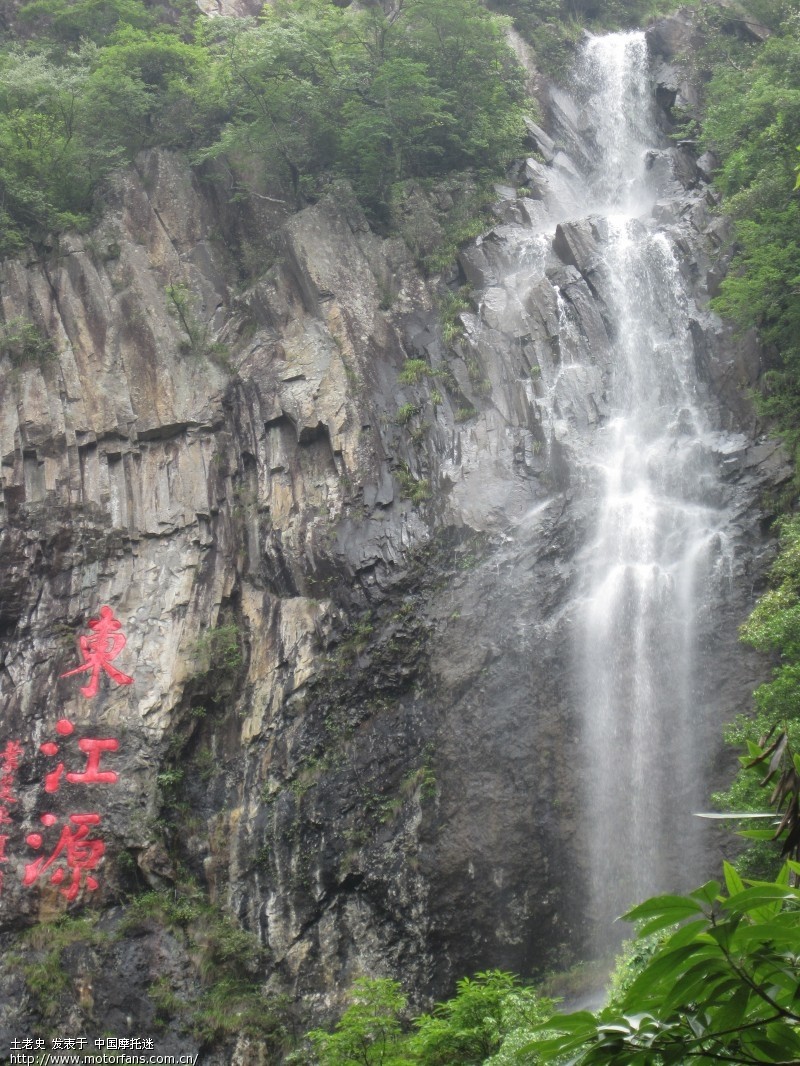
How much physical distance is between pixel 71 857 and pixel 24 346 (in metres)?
8.41

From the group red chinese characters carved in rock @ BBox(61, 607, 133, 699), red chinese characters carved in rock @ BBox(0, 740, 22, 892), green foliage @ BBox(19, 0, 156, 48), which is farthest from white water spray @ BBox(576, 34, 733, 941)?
green foliage @ BBox(19, 0, 156, 48)

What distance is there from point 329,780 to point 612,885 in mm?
3905

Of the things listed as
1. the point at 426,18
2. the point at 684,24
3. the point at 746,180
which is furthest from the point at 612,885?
the point at 684,24

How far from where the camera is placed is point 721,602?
1258 centimetres

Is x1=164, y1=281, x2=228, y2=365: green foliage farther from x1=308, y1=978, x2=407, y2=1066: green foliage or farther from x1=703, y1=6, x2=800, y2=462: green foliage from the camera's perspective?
x1=308, y1=978, x2=407, y2=1066: green foliage

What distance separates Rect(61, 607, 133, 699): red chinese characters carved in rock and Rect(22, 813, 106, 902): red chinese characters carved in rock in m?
1.83

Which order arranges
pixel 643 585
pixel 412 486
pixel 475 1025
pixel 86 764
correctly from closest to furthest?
1. pixel 475 1025
2. pixel 86 764
3. pixel 643 585
4. pixel 412 486

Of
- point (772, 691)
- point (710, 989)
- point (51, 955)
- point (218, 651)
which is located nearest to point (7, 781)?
point (51, 955)

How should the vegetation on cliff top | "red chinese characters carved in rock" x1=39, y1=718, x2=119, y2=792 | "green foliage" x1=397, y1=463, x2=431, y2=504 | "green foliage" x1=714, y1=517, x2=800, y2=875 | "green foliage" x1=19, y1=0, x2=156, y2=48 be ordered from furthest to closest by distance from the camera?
"green foliage" x1=19, y1=0, x2=156, y2=48
the vegetation on cliff top
"green foliage" x1=397, y1=463, x2=431, y2=504
"red chinese characters carved in rock" x1=39, y1=718, x2=119, y2=792
"green foliage" x1=714, y1=517, x2=800, y2=875

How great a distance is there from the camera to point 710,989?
1.53 metres

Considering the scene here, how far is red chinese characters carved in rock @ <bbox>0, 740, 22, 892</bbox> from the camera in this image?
1221 cm

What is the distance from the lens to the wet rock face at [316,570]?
1168cm

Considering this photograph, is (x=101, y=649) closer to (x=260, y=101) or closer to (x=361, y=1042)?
(x=361, y=1042)

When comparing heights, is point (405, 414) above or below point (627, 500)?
above
